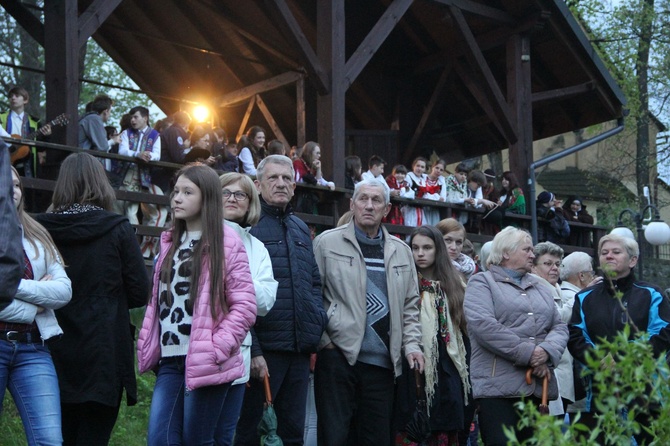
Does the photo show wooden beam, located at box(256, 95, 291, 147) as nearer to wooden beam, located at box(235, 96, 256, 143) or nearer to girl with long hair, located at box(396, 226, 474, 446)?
wooden beam, located at box(235, 96, 256, 143)

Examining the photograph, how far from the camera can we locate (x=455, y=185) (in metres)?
15.9

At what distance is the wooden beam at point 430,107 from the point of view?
1720 centimetres

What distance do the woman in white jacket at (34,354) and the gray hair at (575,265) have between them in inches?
189

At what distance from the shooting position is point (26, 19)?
43.1ft

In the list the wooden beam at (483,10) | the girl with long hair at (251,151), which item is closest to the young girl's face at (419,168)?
the wooden beam at (483,10)

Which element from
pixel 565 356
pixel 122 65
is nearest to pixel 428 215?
pixel 122 65

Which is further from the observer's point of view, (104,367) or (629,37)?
(629,37)

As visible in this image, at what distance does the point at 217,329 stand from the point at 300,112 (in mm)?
11844

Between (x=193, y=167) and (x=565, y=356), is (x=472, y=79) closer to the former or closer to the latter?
(x=565, y=356)

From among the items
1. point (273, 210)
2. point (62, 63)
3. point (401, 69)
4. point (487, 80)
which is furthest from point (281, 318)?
point (401, 69)

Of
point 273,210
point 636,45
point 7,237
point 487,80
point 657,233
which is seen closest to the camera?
point 7,237

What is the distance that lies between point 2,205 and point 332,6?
11.1 m

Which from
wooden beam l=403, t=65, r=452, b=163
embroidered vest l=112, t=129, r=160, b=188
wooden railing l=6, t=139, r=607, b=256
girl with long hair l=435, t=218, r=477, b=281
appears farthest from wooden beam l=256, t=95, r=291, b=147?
girl with long hair l=435, t=218, r=477, b=281

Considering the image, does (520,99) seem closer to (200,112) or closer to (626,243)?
(200,112)
